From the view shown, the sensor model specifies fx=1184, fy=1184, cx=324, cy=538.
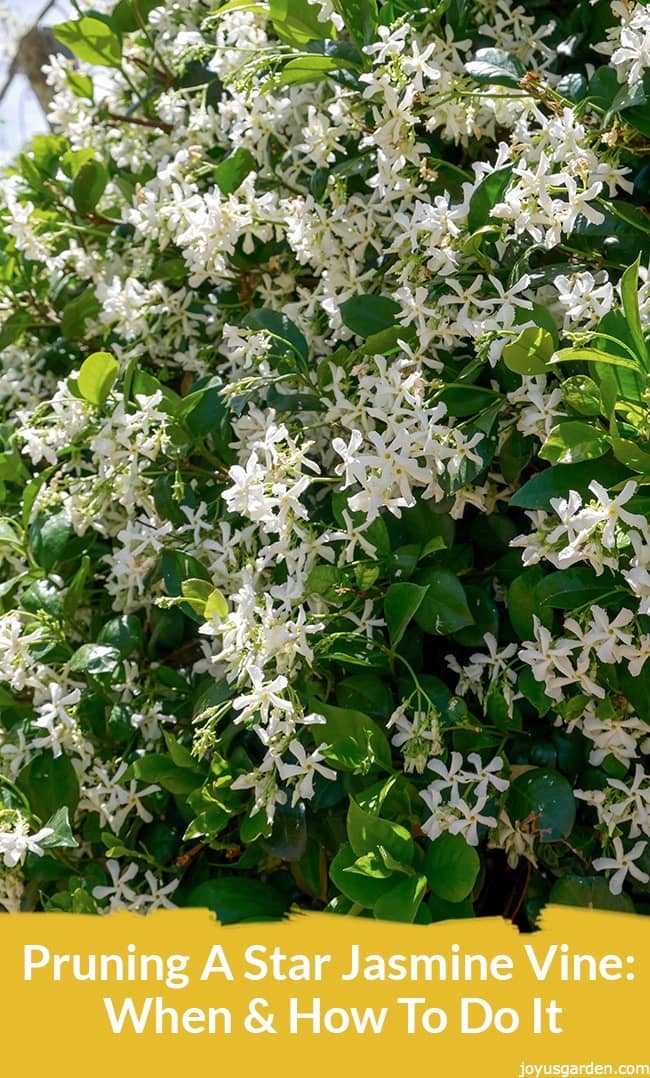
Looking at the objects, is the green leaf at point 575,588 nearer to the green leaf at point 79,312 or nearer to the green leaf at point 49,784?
the green leaf at point 49,784

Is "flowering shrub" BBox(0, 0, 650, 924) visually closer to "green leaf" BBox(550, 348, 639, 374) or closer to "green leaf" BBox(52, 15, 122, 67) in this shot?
"green leaf" BBox(550, 348, 639, 374)

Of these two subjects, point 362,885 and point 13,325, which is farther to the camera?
point 13,325

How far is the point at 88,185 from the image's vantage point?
1614 mm

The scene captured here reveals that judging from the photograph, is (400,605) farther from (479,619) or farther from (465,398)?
(465,398)

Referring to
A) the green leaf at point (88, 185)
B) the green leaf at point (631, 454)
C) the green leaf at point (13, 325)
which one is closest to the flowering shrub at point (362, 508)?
the green leaf at point (631, 454)

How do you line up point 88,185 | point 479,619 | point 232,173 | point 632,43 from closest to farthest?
point 632,43, point 479,619, point 232,173, point 88,185

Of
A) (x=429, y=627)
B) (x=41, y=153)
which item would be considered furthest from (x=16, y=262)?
(x=429, y=627)

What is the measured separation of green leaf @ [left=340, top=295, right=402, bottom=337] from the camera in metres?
1.22

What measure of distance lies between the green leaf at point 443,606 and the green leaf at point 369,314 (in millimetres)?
269

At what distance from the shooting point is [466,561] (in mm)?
1189

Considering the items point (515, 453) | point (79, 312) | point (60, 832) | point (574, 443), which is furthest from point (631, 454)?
point (79, 312)

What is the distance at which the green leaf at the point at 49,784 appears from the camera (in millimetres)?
1326

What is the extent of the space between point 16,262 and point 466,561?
87cm

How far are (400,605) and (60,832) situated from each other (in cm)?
44
